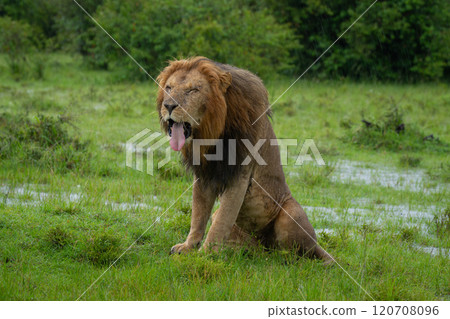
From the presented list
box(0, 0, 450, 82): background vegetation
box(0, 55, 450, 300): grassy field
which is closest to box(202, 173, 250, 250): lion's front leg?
box(0, 55, 450, 300): grassy field

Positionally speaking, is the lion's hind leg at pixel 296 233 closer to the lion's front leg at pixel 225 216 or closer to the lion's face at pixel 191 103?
the lion's front leg at pixel 225 216

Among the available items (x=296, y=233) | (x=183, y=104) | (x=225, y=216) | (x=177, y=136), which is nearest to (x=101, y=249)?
(x=225, y=216)

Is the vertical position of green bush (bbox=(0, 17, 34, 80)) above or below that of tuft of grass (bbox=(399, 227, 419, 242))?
above

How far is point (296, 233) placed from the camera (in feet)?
15.6

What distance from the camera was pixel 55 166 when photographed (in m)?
8.01

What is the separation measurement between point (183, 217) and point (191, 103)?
1.90m

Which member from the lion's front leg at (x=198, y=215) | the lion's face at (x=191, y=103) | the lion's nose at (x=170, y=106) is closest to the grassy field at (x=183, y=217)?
the lion's front leg at (x=198, y=215)

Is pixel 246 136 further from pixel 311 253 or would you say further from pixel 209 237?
pixel 311 253

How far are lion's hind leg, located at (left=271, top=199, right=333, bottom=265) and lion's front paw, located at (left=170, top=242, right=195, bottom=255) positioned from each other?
0.77m

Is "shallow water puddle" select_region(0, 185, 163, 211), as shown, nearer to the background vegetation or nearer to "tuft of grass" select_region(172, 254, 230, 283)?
"tuft of grass" select_region(172, 254, 230, 283)

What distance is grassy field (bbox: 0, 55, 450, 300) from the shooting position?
415cm

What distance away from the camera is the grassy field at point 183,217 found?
163 inches

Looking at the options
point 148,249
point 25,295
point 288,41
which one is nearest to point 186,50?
point 288,41
